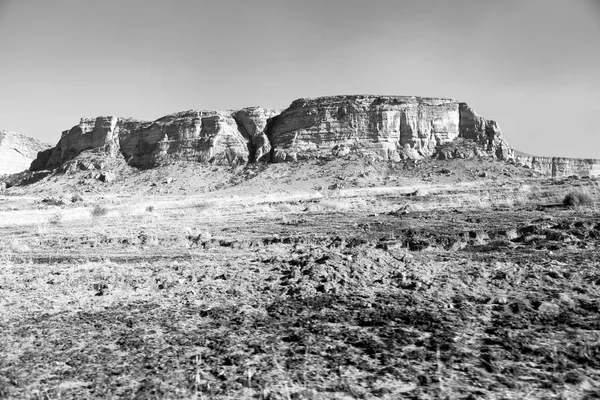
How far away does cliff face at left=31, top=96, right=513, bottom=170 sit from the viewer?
295 ft

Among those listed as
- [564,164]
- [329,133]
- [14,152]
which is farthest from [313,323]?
[14,152]

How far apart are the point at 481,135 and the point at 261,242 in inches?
3572

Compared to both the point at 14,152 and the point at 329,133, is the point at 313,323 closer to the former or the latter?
the point at 329,133

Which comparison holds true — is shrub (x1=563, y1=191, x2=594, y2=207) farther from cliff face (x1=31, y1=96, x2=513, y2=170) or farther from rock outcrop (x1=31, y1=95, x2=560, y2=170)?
cliff face (x1=31, y1=96, x2=513, y2=170)

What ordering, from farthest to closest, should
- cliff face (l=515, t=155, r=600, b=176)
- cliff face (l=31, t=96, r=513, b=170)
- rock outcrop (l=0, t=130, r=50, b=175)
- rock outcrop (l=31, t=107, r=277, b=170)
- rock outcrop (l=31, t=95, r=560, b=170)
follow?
rock outcrop (l=0, t=130, r=50, b=175) → cliff face (l=515, t=155, r=600, b=176) → rock outcrop (l=31, t=107, r=277, b=170) → cliff face (l=31, t=96, r=513, b=170) → rock outcrop (l=31, t=95, r=560, b=170)

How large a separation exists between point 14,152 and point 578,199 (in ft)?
608

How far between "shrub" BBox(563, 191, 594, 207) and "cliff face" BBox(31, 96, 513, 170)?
224ft

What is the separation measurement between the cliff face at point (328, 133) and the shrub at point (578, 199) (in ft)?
224

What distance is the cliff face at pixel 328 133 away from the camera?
90062 millimetres

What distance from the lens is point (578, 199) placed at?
1875 cm

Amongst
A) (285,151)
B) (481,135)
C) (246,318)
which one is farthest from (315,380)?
(481,135)

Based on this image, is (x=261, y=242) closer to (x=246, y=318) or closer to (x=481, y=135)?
(x=246, y=318)

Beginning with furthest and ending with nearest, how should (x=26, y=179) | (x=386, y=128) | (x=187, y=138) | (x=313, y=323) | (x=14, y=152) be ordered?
(x=14, y=152) → (x=26, y=179) → (x=187, y=138) → (x=386, y=128) → (x=313, y=323)

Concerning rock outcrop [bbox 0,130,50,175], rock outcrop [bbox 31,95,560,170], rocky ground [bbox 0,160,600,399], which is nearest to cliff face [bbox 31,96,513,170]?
rock outcrop [bbox 31,95,560,170]
